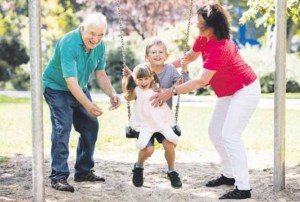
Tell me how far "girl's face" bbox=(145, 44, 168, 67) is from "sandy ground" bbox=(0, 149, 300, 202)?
1.14 m

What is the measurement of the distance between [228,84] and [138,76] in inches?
31.9

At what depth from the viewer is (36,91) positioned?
425 cm

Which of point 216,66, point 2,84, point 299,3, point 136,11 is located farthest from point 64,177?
point 136,11

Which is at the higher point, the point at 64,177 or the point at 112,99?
the point at 112,99

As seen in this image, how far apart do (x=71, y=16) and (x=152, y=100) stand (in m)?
21.8

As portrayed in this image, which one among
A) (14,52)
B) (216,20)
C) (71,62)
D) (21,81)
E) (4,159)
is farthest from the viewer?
(14,52)

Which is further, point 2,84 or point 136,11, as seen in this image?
point 136,11

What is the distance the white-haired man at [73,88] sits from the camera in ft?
15.8

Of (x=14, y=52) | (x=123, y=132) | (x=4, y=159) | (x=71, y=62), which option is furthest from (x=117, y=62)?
(x=71, y=62)

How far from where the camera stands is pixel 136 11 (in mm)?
23719

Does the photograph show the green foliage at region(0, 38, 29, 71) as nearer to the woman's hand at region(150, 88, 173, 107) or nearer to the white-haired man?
the white-haired man

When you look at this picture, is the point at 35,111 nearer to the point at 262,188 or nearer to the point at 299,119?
the point at 262,188

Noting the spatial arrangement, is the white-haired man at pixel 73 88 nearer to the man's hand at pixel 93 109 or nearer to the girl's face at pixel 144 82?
the man's hand at pixel 93 109

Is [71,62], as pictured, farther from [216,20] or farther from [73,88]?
[216,20]
